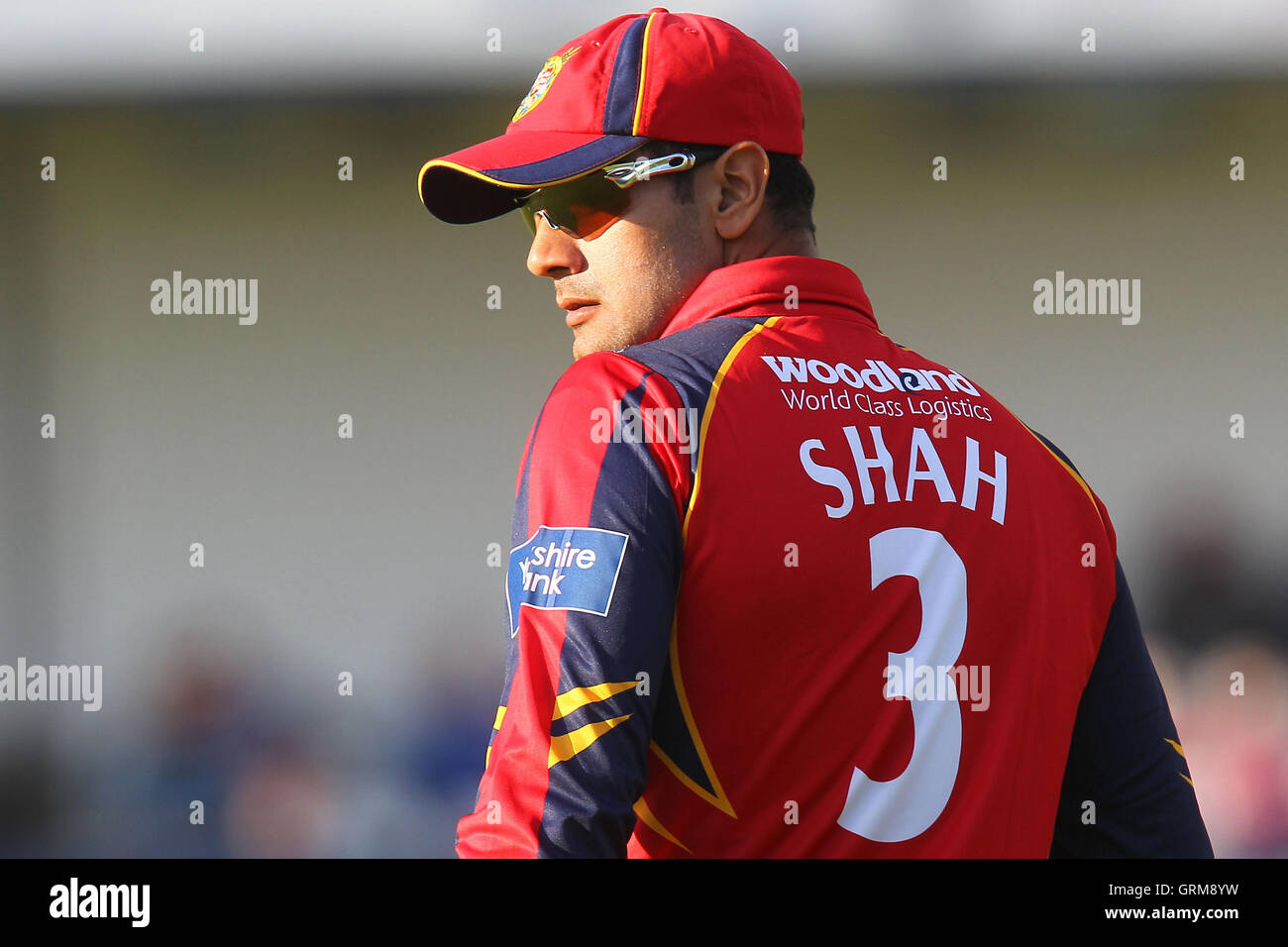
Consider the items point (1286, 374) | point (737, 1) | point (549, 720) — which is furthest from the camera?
point (1286, 374)

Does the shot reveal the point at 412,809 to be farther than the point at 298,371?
No

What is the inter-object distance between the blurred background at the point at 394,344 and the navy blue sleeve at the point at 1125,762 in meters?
2.66

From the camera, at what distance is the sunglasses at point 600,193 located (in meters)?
1.14

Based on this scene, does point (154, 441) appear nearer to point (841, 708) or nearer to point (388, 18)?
point (388, 18)

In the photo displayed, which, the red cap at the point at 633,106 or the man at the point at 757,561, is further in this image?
the red cap at the point at 633,106

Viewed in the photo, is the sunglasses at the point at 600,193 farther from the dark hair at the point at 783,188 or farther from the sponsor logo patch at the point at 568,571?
the sponsor logo patch at the point at 568,571

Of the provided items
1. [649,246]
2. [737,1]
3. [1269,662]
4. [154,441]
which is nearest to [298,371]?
[154,441]

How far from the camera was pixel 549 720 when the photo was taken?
86 cm

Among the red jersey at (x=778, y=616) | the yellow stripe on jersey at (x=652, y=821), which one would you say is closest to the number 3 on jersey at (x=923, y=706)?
the red jersey at (x=778, y=616)

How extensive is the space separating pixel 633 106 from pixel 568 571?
0.47 m

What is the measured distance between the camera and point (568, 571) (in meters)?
0.89

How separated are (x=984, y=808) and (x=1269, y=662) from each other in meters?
3.15
